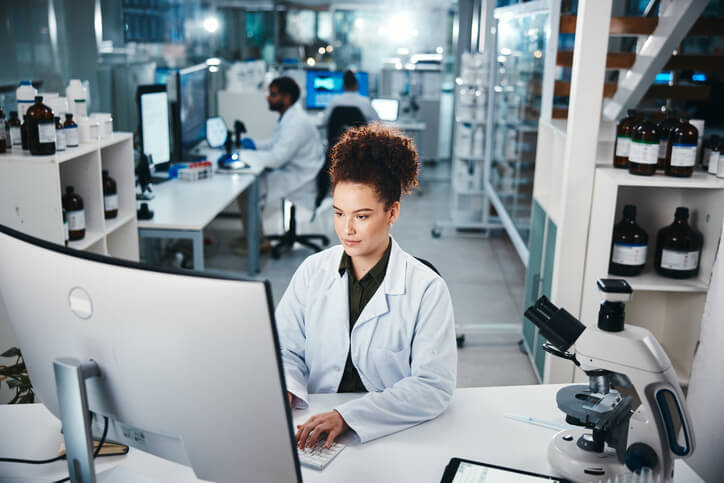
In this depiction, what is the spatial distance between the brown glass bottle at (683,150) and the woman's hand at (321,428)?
5.56 feet

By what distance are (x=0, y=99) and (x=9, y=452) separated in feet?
8.75

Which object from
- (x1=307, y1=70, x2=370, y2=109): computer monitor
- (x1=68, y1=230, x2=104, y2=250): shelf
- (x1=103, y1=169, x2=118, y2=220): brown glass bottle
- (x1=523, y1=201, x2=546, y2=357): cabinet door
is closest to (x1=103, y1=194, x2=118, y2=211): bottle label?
(x1=103, y1=169, x2=118, y2=220): brown glass bottle

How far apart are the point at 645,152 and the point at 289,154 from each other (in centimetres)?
280

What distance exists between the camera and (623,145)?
2623mm

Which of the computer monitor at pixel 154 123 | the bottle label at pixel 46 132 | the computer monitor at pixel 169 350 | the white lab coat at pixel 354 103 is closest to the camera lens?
the computer monitor at pixel 169 350

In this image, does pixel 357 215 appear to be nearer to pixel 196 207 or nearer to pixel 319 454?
pixel 319 454

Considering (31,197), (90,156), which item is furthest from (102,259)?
(90,156)

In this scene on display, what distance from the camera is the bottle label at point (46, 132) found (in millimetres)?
2322

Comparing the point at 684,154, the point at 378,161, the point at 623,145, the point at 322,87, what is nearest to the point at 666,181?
the point at 684,154

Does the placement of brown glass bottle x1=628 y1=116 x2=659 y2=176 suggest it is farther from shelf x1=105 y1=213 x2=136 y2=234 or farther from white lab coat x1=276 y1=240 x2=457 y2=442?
shelf x1=105 y1=213 x2=136 y2=234

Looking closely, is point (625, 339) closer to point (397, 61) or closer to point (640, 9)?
point (640, 9)

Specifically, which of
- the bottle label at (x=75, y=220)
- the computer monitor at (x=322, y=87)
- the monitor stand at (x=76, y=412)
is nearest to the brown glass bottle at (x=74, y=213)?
the bottle label at (x=75, y=220)

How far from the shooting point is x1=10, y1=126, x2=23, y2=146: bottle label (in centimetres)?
248

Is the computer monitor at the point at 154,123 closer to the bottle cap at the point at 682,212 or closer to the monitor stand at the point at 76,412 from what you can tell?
the bottle cap at the point at 682,212
